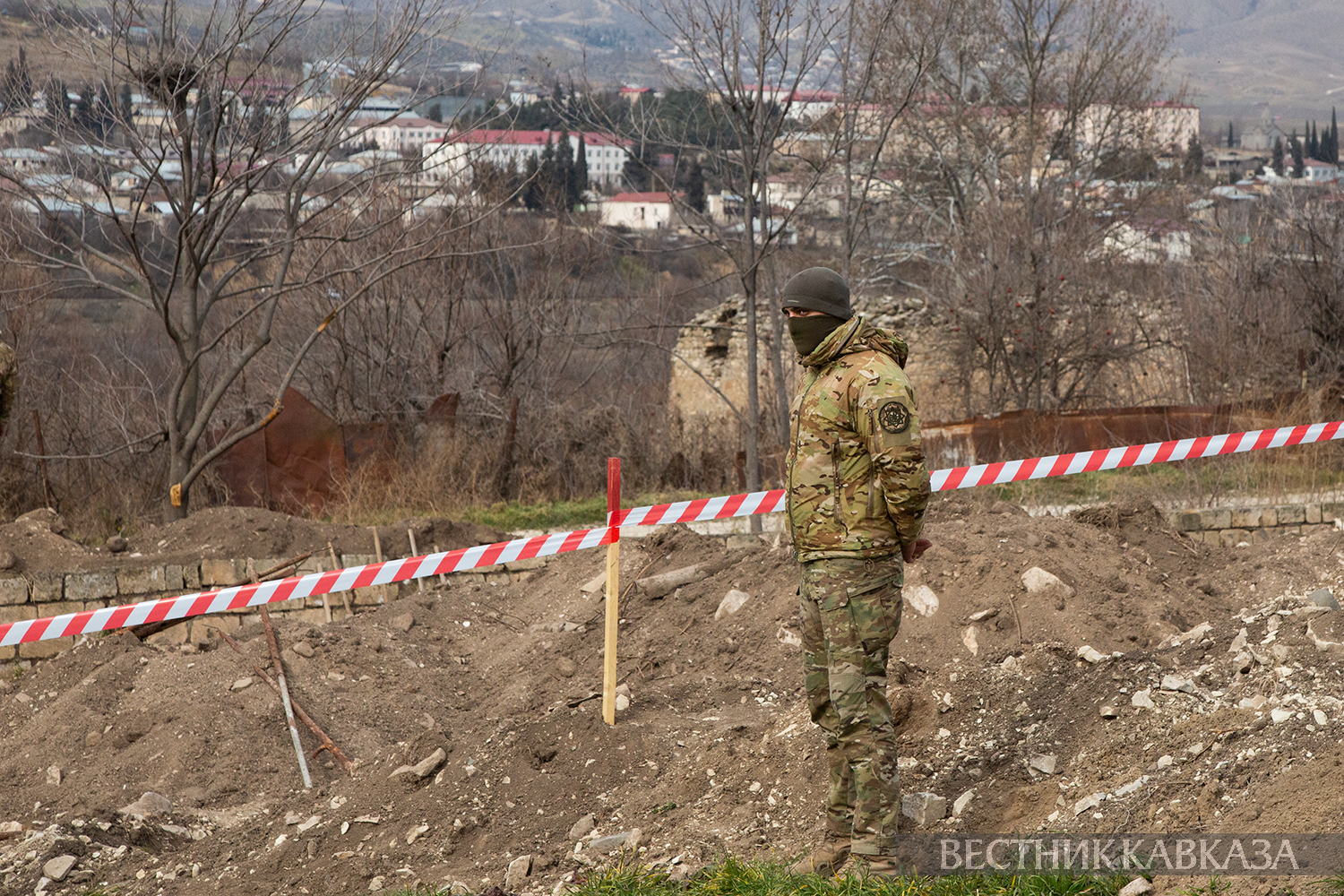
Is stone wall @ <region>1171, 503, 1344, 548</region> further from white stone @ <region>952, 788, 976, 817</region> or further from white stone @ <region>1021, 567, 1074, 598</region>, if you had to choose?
white stone @ <region>952, 788, 976, 817</region>

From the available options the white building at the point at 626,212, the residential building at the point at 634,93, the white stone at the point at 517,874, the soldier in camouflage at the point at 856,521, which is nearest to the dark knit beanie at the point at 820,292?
the soldier in camouflage at the point at 856,521

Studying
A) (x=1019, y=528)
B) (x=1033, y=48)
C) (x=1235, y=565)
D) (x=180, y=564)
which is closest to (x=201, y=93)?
(x=180, y=564)

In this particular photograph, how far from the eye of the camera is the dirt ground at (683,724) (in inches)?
177

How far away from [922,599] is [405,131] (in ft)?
24.3

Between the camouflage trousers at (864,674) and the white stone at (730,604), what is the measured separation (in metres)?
3.17

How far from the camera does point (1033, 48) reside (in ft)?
80.8

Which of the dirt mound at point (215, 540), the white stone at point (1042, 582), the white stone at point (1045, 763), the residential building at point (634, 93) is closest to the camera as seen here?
the white stone at point (1045, 763)

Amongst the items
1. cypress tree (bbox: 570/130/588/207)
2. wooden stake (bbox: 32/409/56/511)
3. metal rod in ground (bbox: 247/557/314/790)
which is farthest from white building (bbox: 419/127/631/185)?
wooden stake (bbox: 32/409/56/511)

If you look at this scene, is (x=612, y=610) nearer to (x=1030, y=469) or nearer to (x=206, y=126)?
(x=1030, y=469)

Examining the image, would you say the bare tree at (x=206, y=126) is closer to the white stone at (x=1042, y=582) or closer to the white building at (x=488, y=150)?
the white building at (x=488, y=150)

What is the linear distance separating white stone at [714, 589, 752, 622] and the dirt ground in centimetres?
7

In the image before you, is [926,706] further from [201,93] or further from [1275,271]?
[1275,271]

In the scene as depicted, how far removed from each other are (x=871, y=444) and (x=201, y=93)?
7.60 metres

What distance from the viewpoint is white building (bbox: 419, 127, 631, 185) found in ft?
32.4
